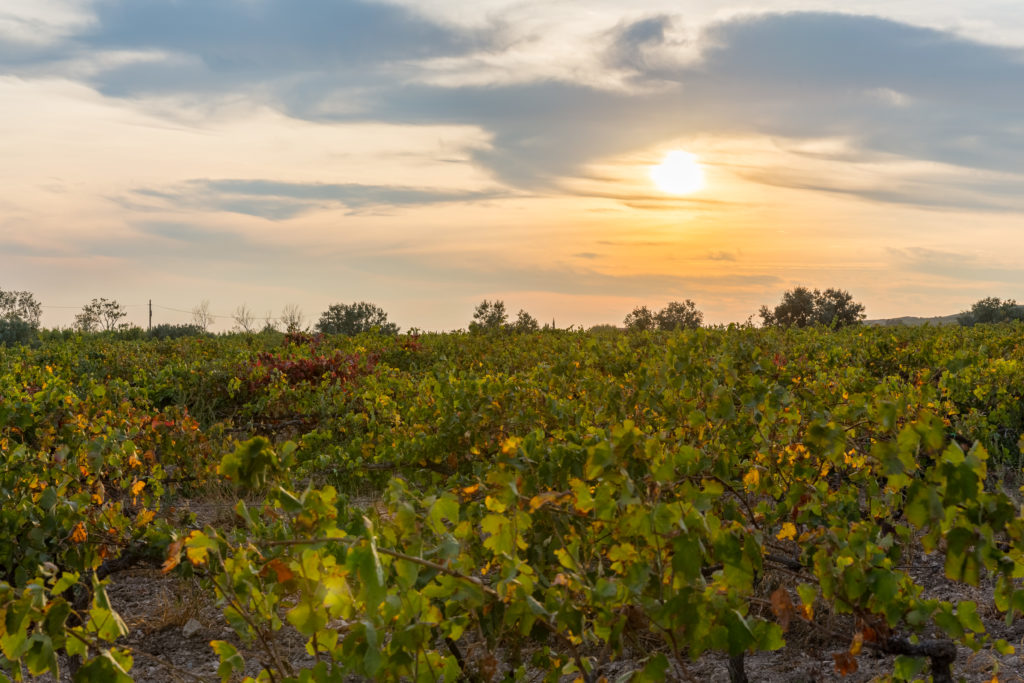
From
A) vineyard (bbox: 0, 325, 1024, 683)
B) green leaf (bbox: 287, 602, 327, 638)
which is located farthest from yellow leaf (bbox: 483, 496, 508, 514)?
green leaf (bbox: 287, 602, 327, 638)

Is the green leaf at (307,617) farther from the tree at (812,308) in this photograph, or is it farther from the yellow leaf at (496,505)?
the tree at (812,308)

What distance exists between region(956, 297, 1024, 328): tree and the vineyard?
19.7 m

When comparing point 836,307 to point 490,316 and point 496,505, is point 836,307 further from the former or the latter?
point 496,505

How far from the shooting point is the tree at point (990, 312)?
977 inches

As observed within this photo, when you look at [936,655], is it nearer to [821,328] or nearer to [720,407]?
[720,407]

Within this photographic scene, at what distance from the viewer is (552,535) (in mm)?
3121

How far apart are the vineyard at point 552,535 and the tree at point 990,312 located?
19653mm

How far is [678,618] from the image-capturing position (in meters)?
2.10

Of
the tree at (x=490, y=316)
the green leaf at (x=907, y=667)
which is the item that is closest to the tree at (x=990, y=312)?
the tree at (x=490, y=316)

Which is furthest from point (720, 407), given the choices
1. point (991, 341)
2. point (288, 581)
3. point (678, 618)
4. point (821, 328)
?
point (821, 328)

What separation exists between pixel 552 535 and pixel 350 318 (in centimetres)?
2027

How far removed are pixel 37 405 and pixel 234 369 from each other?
4.31 meters

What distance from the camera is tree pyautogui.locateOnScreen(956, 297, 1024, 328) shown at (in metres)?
24.8

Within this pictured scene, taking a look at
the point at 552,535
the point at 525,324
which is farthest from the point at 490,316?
the point at 552,535
